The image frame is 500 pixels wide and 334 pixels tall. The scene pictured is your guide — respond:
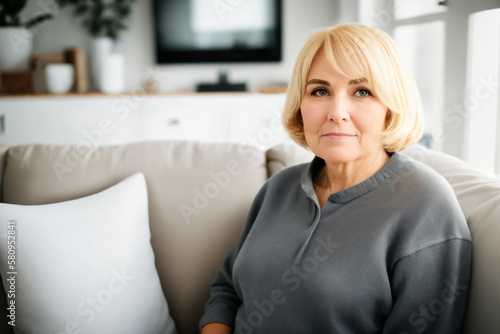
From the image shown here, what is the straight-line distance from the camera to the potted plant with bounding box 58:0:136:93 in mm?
3838

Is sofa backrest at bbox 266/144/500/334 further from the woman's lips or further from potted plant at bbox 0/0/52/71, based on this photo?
potted plant at bbox 0/0/52/71

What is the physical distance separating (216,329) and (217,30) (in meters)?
3.43

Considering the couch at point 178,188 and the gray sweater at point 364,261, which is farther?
the couch at point 178,188

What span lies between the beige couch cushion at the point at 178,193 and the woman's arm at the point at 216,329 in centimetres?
20

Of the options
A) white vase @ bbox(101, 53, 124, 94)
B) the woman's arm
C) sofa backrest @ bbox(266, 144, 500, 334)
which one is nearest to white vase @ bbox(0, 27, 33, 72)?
white vase @ bbox(101, 53, 124, 94)

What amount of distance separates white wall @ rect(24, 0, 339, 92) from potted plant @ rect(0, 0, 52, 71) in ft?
0.97

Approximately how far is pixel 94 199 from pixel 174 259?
30 centimetres

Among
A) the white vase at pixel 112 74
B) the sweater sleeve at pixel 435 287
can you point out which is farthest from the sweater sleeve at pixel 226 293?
the white vase at pixel 112 74

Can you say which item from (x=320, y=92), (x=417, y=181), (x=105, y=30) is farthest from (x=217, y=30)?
(x=417, y=181)

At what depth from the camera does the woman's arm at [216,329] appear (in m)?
1.08

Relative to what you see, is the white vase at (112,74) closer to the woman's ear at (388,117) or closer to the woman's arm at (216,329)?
the woman's arm at (216,329)

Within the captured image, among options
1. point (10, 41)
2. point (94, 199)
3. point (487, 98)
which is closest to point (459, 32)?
point (487, 98)

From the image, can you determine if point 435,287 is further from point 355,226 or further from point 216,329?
point 216,329

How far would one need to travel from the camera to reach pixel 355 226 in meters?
0.92
